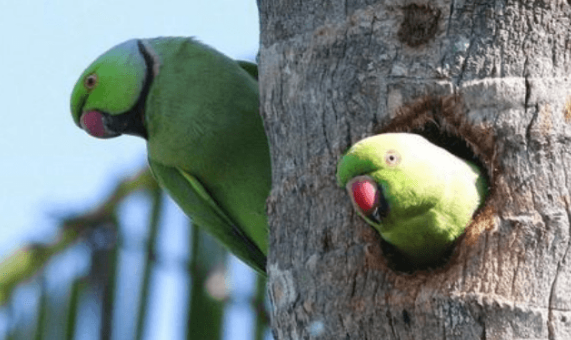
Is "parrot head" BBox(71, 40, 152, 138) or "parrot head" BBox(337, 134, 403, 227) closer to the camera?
"parrot head" BBox(337, 134, 403, 227)

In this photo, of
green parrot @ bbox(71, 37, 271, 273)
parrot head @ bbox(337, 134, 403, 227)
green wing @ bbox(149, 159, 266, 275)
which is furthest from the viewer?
green wing @ bbox(149, 159, 266, 275)

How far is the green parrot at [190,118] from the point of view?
13.1 ft

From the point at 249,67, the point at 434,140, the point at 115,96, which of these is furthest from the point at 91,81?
the point at 434,140

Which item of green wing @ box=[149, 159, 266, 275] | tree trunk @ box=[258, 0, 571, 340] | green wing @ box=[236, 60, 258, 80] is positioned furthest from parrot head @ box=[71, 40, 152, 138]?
tree trunk @ box=[258, 0, 571, 340]

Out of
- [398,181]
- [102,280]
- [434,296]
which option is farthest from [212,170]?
[434,296]

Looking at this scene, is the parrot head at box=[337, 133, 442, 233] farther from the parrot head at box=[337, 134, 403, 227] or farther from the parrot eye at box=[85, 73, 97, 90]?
the parrot eye at box=[85, 73, 97, 90]

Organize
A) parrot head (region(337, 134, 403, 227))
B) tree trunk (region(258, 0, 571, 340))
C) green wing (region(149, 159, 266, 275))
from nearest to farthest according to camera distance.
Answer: tree trunk (region(258, 0, 571, 340)) → parrot head (region(337, 134, 403, 227)) → green wing (region(149, 159, 266, 275))

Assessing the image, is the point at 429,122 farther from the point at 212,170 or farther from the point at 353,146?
the point at 212,170

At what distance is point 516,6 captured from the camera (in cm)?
277

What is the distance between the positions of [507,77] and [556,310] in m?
0.59

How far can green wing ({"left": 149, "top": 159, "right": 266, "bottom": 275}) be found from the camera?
4.23 metres

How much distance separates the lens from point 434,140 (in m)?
2.97

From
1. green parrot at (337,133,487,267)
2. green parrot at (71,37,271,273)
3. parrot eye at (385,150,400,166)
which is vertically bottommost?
green parrot at (71,37,271,273)

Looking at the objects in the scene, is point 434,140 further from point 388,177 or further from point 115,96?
point 115,96
